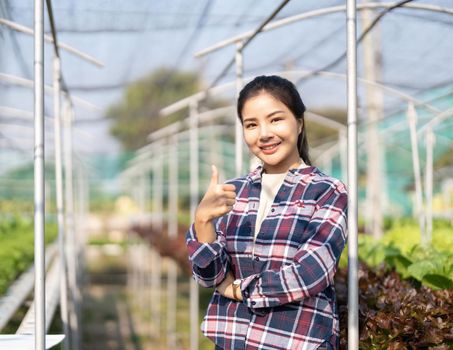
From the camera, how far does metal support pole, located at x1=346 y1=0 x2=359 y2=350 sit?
7.94 ft

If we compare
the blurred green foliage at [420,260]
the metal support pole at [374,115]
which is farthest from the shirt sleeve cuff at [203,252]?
the metal support pole at [374,115]

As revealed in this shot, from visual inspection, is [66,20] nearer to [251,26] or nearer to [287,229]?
[251,26]

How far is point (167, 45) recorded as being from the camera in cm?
625

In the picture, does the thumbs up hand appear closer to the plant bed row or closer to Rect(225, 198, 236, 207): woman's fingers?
Rect(225, 198, 236, 207): woman's fingers

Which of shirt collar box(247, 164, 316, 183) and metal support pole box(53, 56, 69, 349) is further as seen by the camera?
metal support pole box(53, 56, 69, 349)

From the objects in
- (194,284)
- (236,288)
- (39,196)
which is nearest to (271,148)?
(236,288)

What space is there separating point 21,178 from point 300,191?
2512 cm

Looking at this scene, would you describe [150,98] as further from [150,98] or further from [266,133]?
[266,133]

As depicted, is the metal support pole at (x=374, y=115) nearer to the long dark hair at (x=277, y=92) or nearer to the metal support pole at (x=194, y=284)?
the metal support pole at (x=194, y=284)

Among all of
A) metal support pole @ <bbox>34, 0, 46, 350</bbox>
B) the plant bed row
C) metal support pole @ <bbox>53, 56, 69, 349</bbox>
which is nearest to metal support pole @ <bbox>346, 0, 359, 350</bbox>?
the plant bed row

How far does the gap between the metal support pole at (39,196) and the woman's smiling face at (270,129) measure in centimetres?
77

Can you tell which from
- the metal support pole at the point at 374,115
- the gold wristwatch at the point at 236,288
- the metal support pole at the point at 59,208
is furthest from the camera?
the metal support pole at the point at 374,115

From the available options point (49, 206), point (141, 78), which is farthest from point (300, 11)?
point (49, 206)

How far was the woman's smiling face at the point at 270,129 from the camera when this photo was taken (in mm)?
2244
